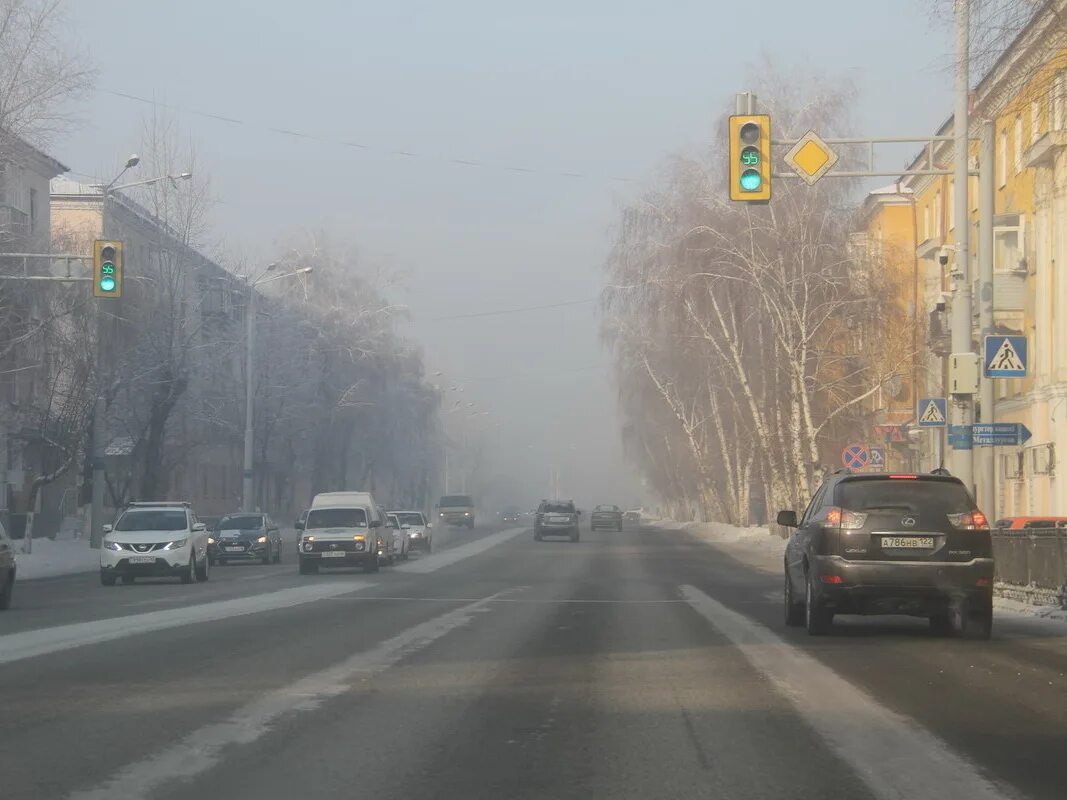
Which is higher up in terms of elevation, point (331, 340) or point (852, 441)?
point (331, 340)

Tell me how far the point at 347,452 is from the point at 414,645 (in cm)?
7028

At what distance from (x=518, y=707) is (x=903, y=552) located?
7.01m

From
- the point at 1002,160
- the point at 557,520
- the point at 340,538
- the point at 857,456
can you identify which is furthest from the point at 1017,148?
the point at 557,520

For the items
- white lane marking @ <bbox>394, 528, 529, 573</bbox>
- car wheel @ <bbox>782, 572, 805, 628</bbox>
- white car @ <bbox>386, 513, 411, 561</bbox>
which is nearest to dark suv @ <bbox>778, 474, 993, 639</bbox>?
car wheel @ <bbox>782, 572, 805, 628</bbox>

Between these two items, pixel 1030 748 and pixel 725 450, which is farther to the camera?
pixel 725 450

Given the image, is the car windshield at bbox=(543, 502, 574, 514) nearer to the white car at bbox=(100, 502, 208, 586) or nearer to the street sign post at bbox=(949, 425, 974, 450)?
the white car at bbox=(100, 502, 208, 586)

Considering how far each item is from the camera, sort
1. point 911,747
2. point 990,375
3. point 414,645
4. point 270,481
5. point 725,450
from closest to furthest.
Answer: point 911,747 < point 414,645 < point 990,375 < point 725,450 < point 270,481

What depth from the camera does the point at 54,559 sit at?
43156mm

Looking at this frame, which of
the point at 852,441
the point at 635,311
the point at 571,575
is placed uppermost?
the point at 635,311

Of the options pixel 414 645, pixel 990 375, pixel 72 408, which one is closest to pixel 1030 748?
pixel 414 645

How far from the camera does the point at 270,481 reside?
93938 mm

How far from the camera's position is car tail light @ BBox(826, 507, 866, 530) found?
16812mm

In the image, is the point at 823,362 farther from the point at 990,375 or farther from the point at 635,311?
the point at 990,375

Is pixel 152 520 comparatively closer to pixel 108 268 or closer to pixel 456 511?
pixel 108 268
